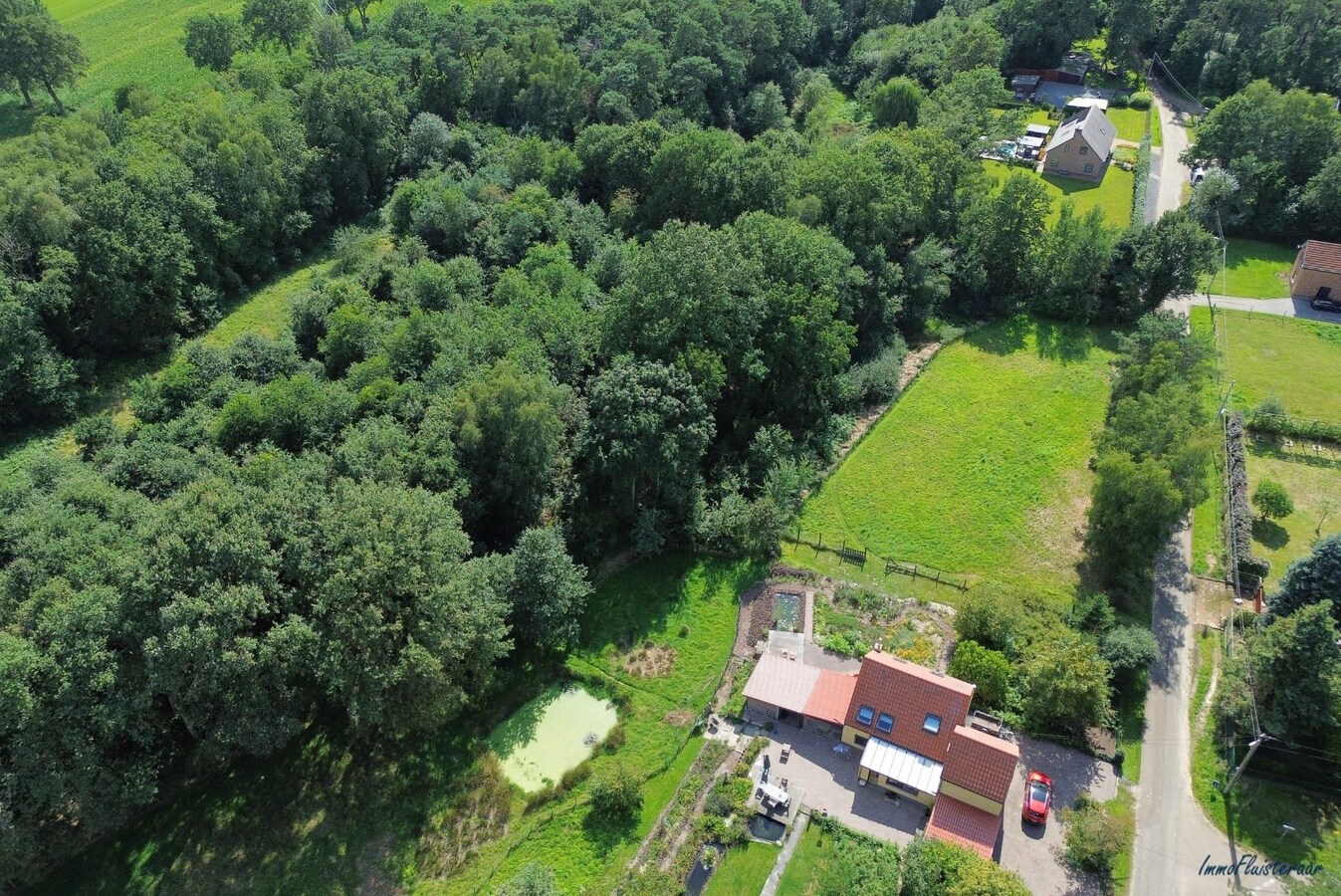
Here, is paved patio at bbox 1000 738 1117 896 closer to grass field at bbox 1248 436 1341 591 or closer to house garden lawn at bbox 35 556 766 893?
house garden lawn at bbox 35 556 766 893

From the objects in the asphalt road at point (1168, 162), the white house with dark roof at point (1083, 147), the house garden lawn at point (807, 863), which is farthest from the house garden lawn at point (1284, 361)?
the house garden lawn at point (807, 863)

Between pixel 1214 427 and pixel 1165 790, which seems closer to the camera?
pixel 1165 790

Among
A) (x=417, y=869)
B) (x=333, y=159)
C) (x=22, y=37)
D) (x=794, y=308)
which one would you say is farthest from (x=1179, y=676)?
(x=22, y=37)

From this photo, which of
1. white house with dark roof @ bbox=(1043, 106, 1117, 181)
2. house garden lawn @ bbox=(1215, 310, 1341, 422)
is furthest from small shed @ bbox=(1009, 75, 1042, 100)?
house garden lawn @ bbox=(1215, 310, 1341, 422)

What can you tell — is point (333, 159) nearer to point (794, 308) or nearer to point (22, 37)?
point (22, 37)

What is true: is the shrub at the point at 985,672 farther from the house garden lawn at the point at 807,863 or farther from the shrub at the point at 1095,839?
the house garden lawn at the point at 807,863
